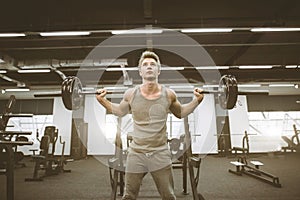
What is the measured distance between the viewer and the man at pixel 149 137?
1371 mm

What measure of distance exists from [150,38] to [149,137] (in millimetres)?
4899

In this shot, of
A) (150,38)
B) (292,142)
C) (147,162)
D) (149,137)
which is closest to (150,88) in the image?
(149,137)

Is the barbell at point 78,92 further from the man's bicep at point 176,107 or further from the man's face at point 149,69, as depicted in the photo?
the man's face at point 149,69

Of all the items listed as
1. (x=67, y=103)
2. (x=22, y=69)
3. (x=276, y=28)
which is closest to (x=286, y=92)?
(x=276, y=28)

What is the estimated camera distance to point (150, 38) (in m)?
6.05

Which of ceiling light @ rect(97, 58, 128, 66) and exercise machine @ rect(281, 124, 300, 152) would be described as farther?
exercise machine @ rect(281, 124, 300, 152)

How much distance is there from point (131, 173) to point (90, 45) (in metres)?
5.69

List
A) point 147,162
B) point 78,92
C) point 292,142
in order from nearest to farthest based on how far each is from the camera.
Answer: point 147,162, point 78,92, point 292,142

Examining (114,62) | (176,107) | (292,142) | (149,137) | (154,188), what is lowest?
(154,188)

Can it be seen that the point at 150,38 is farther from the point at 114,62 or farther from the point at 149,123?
the point at 149,123

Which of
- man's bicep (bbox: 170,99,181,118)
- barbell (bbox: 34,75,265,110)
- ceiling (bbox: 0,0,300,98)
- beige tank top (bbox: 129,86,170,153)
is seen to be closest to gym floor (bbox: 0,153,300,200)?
barbell (bbox: 34,75,265,110)

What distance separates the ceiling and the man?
3.71 metres

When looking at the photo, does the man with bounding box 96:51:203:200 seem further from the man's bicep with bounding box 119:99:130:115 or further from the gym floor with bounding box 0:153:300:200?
the gym floor with bounding box 0:153:300:200

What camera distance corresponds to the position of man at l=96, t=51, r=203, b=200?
1.37 metres
